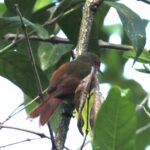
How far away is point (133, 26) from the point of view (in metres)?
1.74

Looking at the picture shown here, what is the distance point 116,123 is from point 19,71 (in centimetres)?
102

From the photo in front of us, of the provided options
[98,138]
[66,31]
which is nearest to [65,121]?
[66,31]

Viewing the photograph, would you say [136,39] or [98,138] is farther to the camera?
[136,39]

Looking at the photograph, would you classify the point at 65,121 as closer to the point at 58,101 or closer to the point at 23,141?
the point at 23,141

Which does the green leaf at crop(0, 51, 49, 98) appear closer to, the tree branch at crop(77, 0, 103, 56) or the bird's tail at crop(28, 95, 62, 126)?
the bird's tail at crop(28, 95, 62, 126)

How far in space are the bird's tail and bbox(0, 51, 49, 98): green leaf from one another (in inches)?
2.6

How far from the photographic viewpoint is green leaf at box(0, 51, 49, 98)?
6.03 ft

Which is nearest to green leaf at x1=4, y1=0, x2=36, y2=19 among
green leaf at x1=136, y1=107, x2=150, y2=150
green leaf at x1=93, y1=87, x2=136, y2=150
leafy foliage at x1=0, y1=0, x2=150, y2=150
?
leafy foliage at x1=0, y1=0, x2=150, y2=150

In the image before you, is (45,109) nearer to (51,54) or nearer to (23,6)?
(51,54)

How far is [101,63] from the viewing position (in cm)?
222

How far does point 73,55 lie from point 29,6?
1.06 ft

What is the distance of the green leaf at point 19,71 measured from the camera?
1.84 m

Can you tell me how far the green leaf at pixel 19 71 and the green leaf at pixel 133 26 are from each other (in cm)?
35

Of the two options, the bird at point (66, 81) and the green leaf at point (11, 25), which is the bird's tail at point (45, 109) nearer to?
the bird at point (66, 81)
